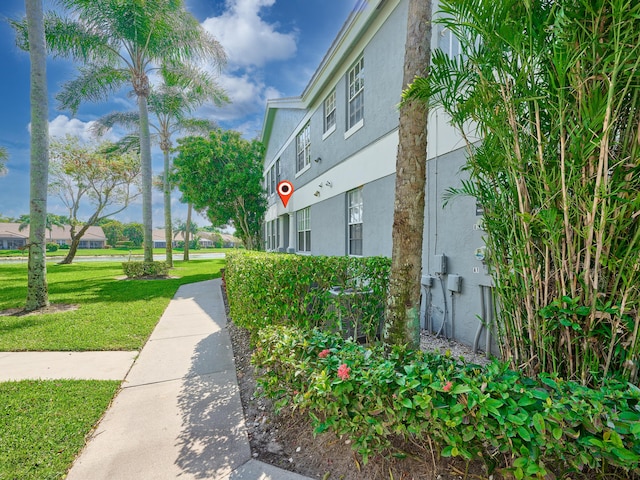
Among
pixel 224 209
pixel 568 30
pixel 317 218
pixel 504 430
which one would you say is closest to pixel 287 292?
pixel 504 430

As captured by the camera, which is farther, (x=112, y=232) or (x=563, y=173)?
(x=112, y=232)

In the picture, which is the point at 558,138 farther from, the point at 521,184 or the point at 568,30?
the point at 568,30

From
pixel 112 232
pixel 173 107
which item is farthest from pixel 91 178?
pixel 112 232

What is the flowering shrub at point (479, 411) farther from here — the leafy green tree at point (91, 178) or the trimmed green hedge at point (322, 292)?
the leafy green tree at point (91, 178)

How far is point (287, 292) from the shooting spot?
143 inches

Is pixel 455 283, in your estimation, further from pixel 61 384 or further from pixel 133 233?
pixel 133 233

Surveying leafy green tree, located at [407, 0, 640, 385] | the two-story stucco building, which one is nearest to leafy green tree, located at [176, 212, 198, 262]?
the two-story stucco building

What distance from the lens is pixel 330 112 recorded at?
32.7 feet

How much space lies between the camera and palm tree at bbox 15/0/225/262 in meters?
11.2

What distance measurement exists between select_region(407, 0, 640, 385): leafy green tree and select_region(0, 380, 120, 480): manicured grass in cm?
357

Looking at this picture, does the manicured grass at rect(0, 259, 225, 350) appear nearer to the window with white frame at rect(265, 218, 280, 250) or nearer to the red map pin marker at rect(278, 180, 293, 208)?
the red map pin marker at rect(278, 180, 293, 208)

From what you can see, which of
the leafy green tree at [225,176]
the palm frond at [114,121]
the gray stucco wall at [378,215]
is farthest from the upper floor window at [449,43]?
the palm frond at [114,121]

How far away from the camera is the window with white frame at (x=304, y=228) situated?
12523 mm

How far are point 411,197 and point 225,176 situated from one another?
12.3 m
